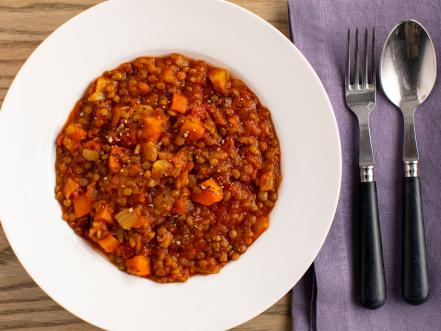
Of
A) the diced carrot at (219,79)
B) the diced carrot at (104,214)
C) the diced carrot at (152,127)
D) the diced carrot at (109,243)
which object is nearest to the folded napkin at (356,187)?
the diced carrot at (219,79)

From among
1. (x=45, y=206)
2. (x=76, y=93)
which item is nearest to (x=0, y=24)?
(x=76, y=93)

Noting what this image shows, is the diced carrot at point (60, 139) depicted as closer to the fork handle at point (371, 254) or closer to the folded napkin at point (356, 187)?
the folded napkin at point (356, 187)

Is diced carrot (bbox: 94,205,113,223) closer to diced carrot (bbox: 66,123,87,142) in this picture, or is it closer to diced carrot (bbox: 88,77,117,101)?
diced carrot (bbox: 66,123,87,142)

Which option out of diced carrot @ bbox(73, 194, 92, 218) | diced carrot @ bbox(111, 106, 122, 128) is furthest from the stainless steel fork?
diced carrot @ bbox(73, 194, 92, 218)

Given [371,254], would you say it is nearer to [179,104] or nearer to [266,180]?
[266,180]

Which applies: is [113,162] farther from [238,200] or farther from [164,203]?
[238,200]
